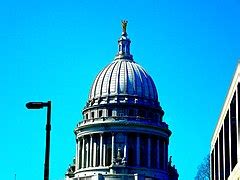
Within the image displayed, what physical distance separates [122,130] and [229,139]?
241 feet

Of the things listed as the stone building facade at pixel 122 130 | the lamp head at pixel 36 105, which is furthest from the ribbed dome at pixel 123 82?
the lamp head at pixel 36 105

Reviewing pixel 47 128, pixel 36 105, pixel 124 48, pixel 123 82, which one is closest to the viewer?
pixel 47 128

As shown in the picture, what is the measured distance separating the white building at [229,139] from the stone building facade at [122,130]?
5239 centimetres

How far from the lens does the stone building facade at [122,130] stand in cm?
A: 13138

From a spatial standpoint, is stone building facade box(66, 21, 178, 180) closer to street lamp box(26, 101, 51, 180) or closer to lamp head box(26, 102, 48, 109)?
lamp head box(26, 102, 48, 109)

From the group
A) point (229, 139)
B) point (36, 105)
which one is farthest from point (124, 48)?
point (36, 105)

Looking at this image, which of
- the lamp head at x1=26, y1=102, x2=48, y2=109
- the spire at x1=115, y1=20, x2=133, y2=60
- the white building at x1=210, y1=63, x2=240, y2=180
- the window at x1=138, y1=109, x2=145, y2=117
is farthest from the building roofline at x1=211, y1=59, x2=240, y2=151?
the spire at x1=115, y1=20, x2=133, y2=60

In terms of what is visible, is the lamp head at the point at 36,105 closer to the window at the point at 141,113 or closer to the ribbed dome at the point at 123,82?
the window at the point at 141,113

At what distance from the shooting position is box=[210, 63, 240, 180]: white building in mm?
51781

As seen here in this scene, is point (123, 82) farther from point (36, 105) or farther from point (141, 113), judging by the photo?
point (36, 105)

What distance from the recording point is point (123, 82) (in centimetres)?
13975

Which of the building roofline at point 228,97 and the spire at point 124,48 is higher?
the spire at point 124,48

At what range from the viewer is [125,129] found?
13300 cm

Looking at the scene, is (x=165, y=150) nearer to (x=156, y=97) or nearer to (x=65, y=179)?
(x=156, y=97)
